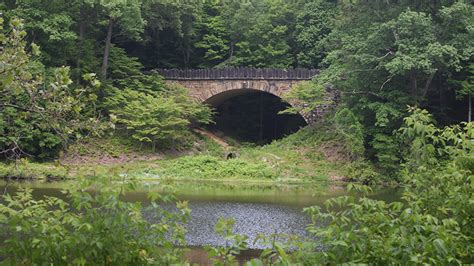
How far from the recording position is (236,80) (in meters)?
30.4

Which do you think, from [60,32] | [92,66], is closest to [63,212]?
[60,32]

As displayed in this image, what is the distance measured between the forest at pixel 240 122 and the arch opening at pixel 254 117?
0.09 meters

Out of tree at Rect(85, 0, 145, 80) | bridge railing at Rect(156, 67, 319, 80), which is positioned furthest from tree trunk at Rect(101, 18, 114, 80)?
bridge railing at Rect(156, 67, 319, 80)

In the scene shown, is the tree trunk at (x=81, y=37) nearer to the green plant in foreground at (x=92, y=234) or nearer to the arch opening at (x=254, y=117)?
the arch opening at (x=254, y=117)

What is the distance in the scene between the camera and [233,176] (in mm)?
24359

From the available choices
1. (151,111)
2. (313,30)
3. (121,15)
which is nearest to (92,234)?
(151,111)

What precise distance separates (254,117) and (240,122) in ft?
3.18

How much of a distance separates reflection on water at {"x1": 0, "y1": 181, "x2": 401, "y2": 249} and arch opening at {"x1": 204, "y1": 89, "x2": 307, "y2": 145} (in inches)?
520

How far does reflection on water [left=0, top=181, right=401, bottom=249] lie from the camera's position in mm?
11172

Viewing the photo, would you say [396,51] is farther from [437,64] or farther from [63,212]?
[63,212]

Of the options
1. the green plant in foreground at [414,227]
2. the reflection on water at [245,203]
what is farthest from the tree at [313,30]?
the green plant in foreground at [414,227]

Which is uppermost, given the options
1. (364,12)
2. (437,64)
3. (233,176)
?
(364,12)

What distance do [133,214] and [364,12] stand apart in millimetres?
22527

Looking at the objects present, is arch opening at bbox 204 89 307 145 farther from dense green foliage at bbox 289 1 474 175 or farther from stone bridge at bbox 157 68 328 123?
dense green foliage at bbox 289 1 474 175
